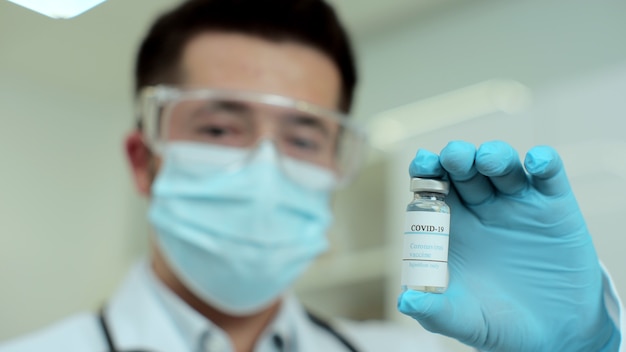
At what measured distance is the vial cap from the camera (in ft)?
1.86

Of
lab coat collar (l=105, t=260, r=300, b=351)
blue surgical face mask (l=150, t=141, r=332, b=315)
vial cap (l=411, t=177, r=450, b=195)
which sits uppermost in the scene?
vial cap (l=411, t=177, r=450, b=195)

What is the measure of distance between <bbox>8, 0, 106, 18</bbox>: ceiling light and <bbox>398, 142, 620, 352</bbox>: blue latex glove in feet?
0.93

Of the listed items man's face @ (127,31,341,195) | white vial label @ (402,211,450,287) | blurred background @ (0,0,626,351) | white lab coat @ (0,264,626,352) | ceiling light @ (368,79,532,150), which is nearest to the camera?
white vial label @ (402,211,450,287)

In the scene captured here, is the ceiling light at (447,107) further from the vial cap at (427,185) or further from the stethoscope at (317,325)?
the vial cap at (427,185)

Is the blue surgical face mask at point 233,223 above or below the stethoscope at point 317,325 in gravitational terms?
above

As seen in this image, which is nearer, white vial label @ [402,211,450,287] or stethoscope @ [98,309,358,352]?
white vial label @ [402,211,450,287]

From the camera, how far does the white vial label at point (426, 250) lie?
542 millimetres

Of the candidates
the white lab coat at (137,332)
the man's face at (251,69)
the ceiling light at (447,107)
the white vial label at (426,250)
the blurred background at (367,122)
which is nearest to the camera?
the white vial label at (426,250)

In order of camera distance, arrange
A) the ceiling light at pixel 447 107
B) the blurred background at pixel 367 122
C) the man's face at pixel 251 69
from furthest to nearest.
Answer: the ceiling light at pixel 447 107 → the man's face at pixel 251 69 → the blurred background at pixel 367 122

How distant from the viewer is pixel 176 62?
124 centimetres

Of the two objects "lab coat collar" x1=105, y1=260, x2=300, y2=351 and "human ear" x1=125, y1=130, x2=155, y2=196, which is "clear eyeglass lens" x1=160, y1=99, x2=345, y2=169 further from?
"lab coat collar" x1=105, y1=260, x2=300, y2=351

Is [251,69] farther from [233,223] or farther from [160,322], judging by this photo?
[160,322]

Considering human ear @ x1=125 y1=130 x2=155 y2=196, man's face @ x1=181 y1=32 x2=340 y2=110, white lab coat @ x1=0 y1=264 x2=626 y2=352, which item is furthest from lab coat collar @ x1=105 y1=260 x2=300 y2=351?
man's face @ x1=181 y1=32 x2=340 y2=110

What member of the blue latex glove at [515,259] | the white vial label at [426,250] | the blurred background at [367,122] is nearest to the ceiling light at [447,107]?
the blurred background at [367,122]
